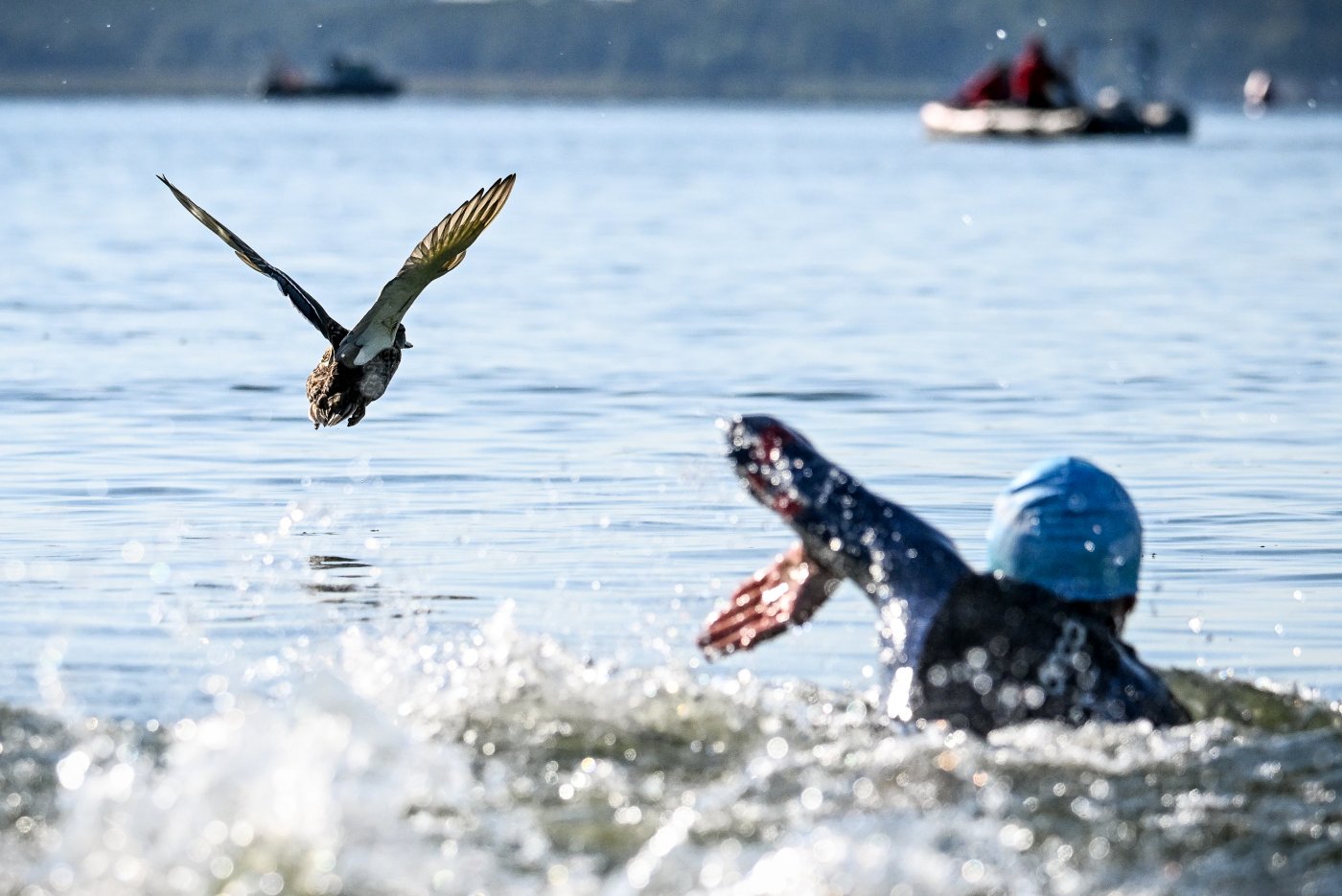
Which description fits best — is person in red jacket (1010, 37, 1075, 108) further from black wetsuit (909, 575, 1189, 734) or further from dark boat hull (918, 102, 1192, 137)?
black wetsuit (909, 575, 1189, 734)

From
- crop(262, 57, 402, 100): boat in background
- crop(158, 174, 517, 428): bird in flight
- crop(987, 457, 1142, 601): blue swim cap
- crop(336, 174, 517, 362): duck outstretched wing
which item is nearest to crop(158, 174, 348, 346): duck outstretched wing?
crop(158, 174, 517, 428): bird in flight

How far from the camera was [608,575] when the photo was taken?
1100cm

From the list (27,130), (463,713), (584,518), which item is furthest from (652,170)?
(463,713)

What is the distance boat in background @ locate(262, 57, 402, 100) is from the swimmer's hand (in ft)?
555

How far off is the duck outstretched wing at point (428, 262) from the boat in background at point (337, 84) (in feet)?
541

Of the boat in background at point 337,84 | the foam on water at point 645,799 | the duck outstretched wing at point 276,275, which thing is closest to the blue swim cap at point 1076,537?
the foam on water at point 645,799

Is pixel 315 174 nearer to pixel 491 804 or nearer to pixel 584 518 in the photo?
pixel 584 518

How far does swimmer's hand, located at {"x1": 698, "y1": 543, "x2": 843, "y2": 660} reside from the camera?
7367mm

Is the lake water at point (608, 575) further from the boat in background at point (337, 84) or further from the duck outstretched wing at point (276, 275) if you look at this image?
the boat in background at point (337, 84)

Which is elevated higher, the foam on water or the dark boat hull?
the foam on water

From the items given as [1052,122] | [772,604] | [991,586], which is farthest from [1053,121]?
[991,586]

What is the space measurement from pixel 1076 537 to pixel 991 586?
1.14 ft

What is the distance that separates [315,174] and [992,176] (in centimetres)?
1797

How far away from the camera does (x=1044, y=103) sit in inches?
3506
